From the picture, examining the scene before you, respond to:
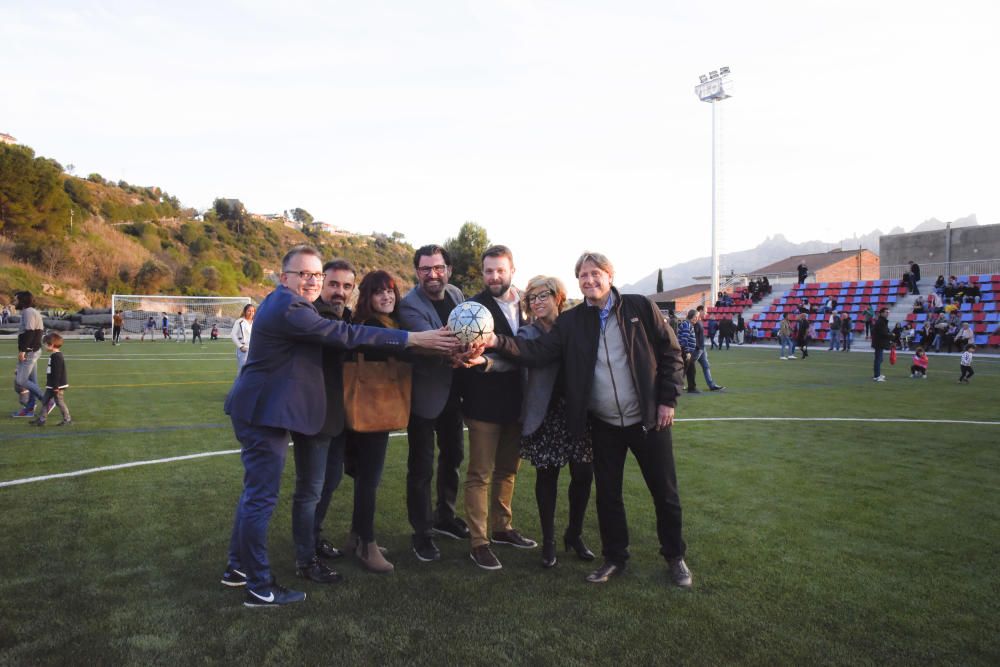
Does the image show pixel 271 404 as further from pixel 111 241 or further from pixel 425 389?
pixel 111 241

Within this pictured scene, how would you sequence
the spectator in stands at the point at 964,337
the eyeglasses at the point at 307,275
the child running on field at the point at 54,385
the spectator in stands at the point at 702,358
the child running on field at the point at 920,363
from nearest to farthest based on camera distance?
1. the eyeglasses at the point at 307,275
2. the child running on field at the point at 54,385
3. the spectator in stands at the point at 702,358
4. the child running on field at the point at 920,363
5. the spectator in stands at the point at 964,337

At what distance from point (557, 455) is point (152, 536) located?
2.71 metres

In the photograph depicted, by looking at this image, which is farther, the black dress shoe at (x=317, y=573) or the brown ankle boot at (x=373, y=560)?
the brown ankle boot at (x=373, y=560)

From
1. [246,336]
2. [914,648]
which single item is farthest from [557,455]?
[246,336]

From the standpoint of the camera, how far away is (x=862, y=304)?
3238cm

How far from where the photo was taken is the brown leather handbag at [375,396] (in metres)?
3.68

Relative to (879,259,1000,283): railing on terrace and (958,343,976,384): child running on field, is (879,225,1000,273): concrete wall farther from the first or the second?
(958,343,976,384): child running on field

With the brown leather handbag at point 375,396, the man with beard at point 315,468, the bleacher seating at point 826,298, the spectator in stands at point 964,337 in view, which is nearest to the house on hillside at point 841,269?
the bleacher seating at point 826,298

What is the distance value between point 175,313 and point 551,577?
48.9 metres

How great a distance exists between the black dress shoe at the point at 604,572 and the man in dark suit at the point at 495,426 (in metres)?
0.56

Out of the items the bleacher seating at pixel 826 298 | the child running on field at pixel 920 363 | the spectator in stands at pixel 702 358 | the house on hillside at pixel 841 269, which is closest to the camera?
the spectator in stands at pixel 702 358

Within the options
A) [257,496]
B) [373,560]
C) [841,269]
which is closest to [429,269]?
[257,496]

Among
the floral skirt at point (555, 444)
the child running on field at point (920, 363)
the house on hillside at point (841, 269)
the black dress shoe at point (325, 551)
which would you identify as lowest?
the black dress shoe at point (325, 551)

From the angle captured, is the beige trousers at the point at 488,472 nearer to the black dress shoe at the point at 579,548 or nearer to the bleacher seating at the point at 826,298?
the black dress shoe at the point at 579,548
